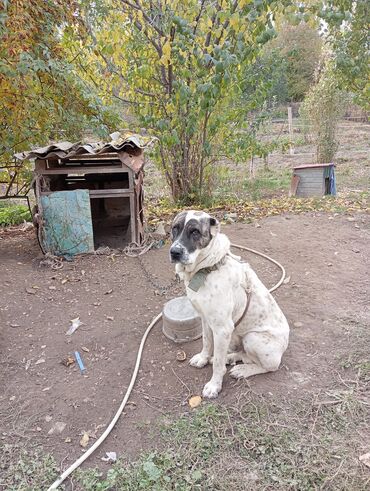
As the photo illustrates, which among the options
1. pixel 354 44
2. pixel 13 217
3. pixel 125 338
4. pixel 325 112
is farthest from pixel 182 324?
pixel 325 112

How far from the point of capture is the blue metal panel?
5.12m

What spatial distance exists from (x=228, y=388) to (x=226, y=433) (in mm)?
403

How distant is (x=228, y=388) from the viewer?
284 cm

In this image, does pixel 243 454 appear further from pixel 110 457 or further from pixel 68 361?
pixel 68 361

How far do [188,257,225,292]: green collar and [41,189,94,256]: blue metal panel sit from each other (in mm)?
2935

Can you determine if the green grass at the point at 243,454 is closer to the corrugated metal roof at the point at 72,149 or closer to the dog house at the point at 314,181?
the corrugated metal roof at the point at 72,149

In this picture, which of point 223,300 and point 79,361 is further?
point 79,361

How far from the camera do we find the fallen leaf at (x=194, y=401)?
8.98 ft

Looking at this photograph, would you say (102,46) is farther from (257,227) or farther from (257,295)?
(257,295)

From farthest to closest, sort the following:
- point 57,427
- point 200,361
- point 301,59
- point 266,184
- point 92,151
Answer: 1. point 301,59
2. point 266,184
3. point 92,151
4. point 200,361
5. point 57,427

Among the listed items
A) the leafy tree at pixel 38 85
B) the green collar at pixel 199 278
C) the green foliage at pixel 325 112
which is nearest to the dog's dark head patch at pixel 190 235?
the green collar at pixel 199 278

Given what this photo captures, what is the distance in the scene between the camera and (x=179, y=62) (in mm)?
5539

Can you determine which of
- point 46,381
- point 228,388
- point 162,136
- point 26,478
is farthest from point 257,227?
point 26,478

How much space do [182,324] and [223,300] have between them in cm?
92
